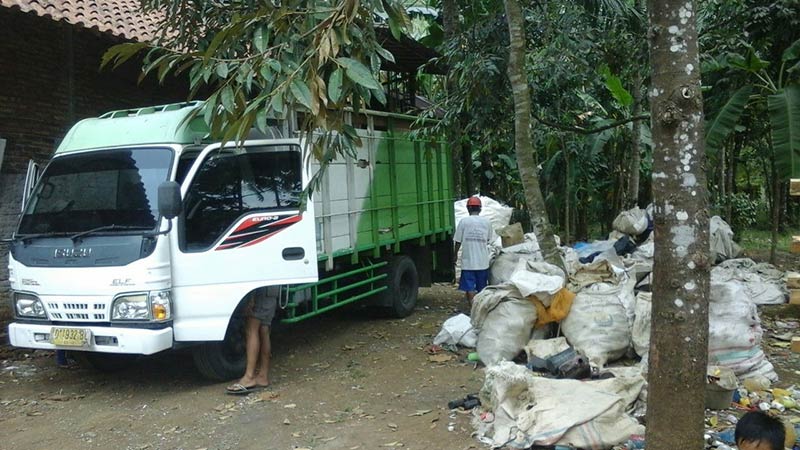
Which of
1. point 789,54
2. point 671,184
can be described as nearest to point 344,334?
point 671,184

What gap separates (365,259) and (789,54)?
572cm

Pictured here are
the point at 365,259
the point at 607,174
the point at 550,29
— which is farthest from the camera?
the point at 607,174

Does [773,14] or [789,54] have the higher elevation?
[773,14]

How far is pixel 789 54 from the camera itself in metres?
8.43

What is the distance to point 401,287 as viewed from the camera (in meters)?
8.62

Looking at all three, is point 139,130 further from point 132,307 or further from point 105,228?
point 132,307

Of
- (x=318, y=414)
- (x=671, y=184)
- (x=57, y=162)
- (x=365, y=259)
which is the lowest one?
(x=318, y=414)

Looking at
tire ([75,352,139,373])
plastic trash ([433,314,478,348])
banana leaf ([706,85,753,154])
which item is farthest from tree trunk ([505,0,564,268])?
tire ([75,352,139,373])

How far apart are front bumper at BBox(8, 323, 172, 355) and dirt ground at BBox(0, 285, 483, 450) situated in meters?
0.51

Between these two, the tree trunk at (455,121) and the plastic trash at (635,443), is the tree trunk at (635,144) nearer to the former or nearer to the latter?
the tree trunk at (455,121)

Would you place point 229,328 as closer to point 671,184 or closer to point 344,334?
point 344,334

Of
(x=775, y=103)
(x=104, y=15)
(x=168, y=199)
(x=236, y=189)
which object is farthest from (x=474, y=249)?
(x=104, y=15)

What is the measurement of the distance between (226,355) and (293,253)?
3.46 feet

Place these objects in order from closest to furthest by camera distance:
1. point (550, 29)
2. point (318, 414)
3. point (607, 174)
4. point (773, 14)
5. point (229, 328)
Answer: point (318, 414), point (229, 328), point (550, 29), point (773, 14), point (607, 174)
